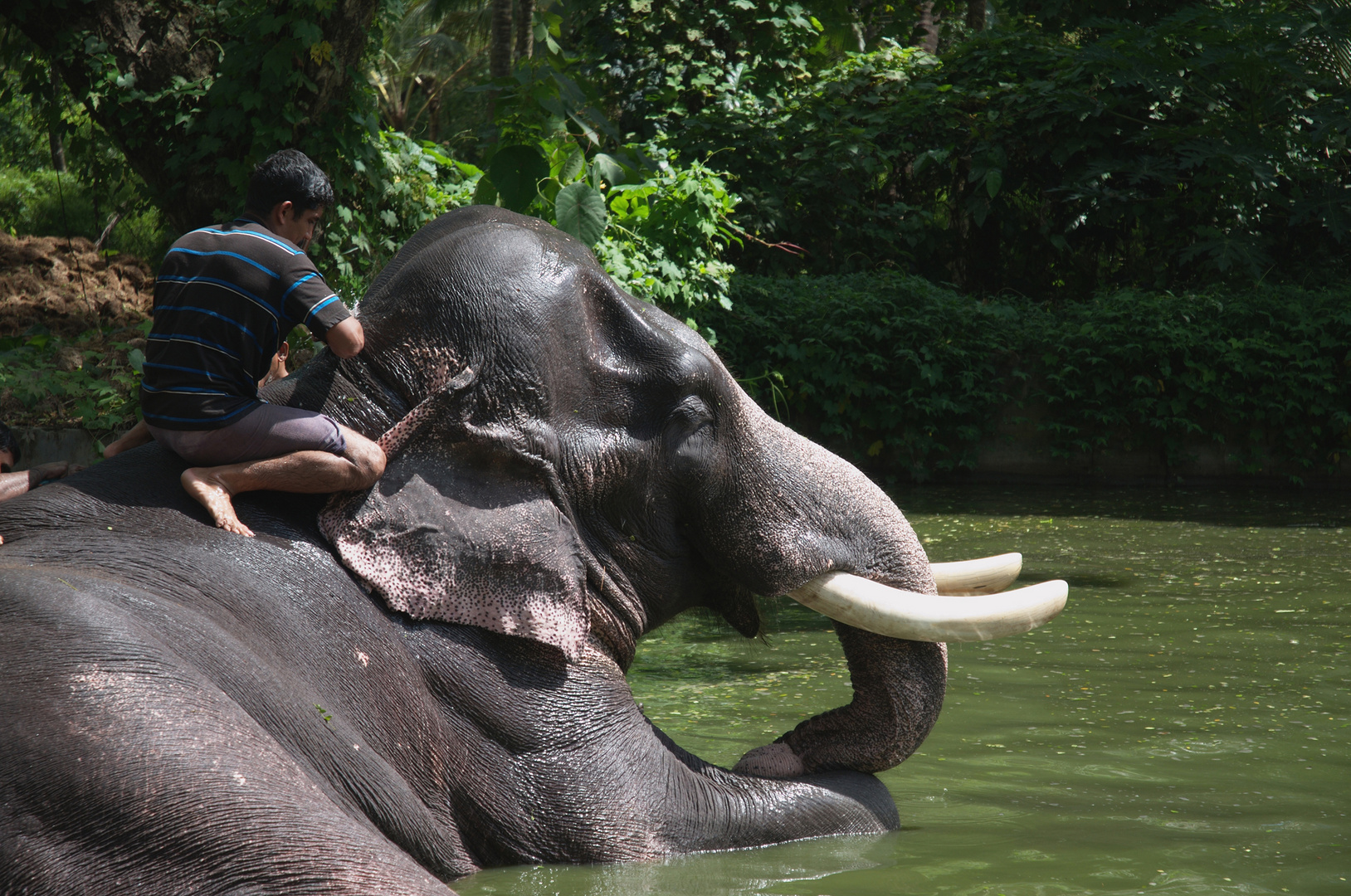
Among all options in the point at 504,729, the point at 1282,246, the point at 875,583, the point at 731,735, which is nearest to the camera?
the point at 504,729

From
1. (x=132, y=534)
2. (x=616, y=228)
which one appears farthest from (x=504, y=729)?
(x=616, y=228)

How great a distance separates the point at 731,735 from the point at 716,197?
483 cm

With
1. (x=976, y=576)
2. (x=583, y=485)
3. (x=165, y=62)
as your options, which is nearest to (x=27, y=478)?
(x=583, y=485)

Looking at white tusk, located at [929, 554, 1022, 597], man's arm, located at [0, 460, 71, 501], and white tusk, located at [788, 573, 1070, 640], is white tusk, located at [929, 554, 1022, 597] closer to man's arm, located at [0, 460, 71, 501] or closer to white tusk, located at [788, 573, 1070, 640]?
white tusk, located at [788, 573, 1070, 640]

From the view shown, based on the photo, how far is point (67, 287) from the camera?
9.89m

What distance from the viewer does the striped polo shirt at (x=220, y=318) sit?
2.78 m

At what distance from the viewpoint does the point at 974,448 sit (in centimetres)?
1188

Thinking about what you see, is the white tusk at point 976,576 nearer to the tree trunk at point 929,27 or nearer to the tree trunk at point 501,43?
the tree trunk at point 501,43

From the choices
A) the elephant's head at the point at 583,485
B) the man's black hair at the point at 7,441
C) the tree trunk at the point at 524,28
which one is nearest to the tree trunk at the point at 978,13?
the tree trunk at the point at 524,28

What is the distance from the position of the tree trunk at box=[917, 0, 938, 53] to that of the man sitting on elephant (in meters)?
15.6

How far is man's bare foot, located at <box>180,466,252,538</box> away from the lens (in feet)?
8.84

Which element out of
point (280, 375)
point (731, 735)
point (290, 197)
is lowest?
point (731, 735)

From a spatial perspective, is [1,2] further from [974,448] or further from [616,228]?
[974,448]

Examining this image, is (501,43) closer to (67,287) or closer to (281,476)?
(67,287)
